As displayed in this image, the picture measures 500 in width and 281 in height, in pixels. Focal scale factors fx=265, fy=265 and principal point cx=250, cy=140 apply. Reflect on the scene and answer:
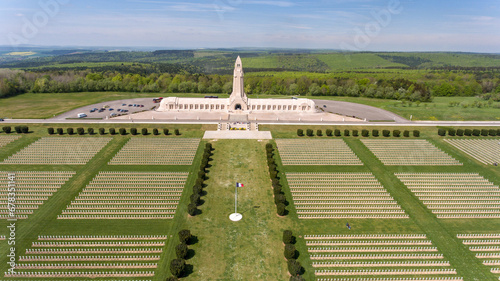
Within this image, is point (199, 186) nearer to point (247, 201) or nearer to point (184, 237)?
point (247, 201)

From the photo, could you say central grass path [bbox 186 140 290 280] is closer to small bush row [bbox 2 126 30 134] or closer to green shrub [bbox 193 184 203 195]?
green shrub [bbox 193 184 203 195]

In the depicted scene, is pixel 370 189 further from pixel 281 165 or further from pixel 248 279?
pixel 248 279

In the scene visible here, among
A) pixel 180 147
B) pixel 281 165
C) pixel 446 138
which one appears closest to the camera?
pixel 281 165

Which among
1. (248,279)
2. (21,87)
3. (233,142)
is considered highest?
(21,87)

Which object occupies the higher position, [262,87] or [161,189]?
[262,87]

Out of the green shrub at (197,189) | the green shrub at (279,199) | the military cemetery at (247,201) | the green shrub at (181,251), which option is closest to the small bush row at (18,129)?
the military cemetery at (247,201)

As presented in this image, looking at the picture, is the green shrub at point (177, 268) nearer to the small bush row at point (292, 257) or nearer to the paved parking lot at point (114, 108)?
the small bush row at point (292, 257)

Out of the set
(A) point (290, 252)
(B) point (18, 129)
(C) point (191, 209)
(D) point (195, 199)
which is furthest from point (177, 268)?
(B) point (18, 129)

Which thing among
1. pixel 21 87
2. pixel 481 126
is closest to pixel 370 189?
pixel 481 126
